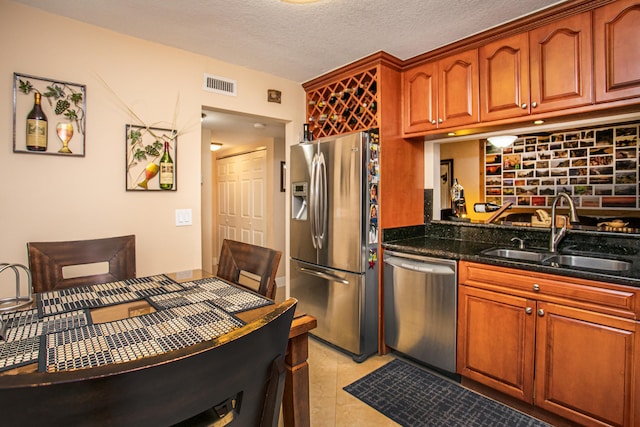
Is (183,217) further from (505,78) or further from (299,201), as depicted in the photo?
(505,78)

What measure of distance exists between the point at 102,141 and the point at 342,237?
1.82 metres

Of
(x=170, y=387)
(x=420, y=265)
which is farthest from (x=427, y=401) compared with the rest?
(x=170, y=387)

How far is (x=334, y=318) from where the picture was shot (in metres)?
2.79

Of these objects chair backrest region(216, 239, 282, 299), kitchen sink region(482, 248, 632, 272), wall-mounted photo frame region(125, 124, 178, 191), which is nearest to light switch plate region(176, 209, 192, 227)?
wall-mounted photo frame region(125, 124, 178, 191)

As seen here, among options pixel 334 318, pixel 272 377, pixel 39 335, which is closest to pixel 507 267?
pixel 334 318

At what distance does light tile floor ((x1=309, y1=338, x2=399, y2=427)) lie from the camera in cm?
192

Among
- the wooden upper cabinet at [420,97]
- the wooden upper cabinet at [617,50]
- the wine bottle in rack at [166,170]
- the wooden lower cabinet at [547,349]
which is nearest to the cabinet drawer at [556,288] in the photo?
the wooden lower cabinet at [547,349]

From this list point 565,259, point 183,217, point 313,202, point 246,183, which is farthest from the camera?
point 246,183

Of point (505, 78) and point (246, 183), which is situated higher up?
point (505, 78)

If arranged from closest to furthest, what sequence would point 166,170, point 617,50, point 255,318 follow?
point 255,318 → point 617,50 → point 166,170

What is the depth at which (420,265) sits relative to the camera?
2.42m

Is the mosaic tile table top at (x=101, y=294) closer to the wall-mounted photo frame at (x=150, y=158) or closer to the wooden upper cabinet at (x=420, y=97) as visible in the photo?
the wall-mounted photo frame at (x=150, y=158)

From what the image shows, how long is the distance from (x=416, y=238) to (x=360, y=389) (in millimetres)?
1336

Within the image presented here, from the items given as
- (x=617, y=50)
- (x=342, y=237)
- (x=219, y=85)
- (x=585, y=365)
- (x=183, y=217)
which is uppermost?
(x=219, y=85)
